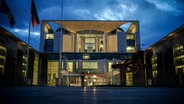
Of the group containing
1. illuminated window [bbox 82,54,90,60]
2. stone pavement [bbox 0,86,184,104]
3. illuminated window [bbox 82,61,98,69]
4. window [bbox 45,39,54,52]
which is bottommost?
stone pavement [bbox 0,86,184,104]

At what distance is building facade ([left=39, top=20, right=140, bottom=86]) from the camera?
2378 inches

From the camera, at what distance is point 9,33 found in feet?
125

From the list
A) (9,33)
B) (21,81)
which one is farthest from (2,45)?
(21,81)

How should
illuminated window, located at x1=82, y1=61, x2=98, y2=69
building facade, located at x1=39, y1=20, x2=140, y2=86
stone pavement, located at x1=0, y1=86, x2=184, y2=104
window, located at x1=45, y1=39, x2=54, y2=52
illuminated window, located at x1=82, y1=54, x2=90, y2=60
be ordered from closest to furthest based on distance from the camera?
stone pavement, located at x1=0, y1=86, x2=184, y2=104, building facade, located at x1=39, y1=20, x2=140, y2=86, illuminated window, located at x1=82, y1=61, x2=98, y2=69, illuminated window, located at x1=82, y1=54, x2=90, y2=60, window, located at x1=45, y1=39, x2=54, y2=52

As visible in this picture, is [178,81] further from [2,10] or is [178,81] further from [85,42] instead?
[85,42]

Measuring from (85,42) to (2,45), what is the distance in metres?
48.2

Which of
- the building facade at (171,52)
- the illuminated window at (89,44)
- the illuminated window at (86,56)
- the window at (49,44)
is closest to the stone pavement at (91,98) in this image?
the building facade at (171,52)

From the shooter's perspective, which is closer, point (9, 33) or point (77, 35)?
point (9, 33)

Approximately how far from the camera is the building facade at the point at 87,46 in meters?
60.4

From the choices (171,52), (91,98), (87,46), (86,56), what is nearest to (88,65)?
(86,56)

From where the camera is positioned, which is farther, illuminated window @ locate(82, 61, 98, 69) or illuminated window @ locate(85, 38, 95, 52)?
illuminated window @ locate(85, 38, 95, 52)

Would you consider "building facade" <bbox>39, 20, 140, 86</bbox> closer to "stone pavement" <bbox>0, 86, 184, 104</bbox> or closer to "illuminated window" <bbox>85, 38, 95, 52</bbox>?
"illuminated window" <bbox>85, 38, 95, 52</bbox>

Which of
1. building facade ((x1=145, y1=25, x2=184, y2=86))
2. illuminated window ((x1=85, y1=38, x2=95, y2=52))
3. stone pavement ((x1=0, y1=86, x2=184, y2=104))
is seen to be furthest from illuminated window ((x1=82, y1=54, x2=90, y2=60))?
stone pavement ((x1=0, y1=86, x2=184, y2=104))

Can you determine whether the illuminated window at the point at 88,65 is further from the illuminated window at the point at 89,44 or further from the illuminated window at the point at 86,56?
the illuminated window at the point at 89,44
